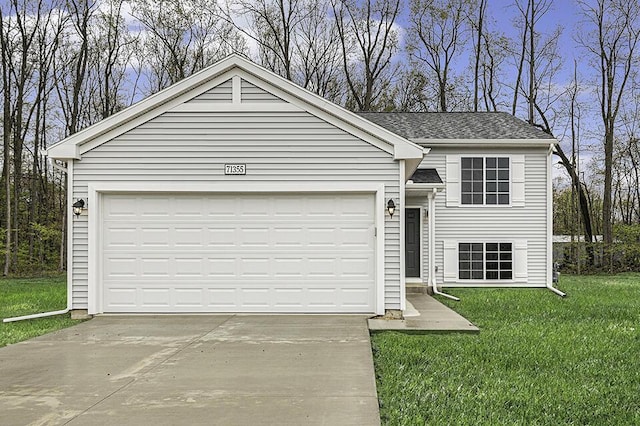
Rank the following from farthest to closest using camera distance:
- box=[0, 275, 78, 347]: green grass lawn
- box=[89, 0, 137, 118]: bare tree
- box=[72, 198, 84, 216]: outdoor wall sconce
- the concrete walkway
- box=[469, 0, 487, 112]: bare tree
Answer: box=[469, 0, 487, 112]: bare tree, box=[89, 0, 137, 118]: bare tree, box=[72, 198, 84, 216]: outdoor wall sconce, box=[0, 275, 78, 347]: green grass lawn, the concrete walkway

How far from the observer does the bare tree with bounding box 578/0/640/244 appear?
2483 centimetres

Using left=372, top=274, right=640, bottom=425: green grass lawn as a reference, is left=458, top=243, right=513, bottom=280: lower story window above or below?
above

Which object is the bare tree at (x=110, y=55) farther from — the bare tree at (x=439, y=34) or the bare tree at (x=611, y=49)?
the bare tree at (x=611, y=49)

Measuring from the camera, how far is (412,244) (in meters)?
16.2

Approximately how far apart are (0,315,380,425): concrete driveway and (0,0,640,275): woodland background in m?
18.0

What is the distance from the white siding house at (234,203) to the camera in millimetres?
10367

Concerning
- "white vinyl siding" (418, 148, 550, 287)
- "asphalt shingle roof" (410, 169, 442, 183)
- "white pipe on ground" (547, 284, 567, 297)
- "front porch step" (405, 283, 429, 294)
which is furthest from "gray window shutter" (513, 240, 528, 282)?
"front porch step" (405, 283, 429, 294)

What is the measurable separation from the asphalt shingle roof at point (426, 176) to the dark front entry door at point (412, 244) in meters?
0.94

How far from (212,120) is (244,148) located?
722 mm

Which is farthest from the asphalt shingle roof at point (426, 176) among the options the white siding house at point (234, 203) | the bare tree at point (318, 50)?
the bare tree at point (318, 50)

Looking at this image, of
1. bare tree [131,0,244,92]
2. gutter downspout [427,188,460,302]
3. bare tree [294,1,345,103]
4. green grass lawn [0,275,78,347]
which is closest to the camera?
green grass lawn [0,275,78,347]

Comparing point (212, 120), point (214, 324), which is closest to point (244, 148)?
point (212, 120)

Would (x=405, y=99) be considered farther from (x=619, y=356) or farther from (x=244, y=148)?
(x=619, y=356)

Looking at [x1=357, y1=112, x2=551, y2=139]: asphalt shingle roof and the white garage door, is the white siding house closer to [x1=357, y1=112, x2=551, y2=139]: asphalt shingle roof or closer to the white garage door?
the white garage door
